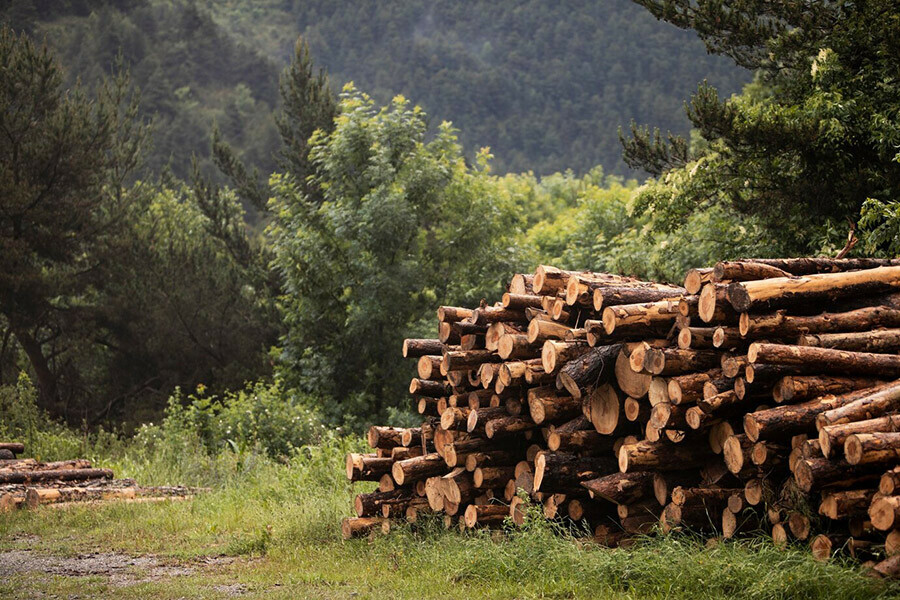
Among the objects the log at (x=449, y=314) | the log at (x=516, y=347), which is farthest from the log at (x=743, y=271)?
the log at (x=449, y=314)

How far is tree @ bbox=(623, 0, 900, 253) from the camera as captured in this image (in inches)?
504

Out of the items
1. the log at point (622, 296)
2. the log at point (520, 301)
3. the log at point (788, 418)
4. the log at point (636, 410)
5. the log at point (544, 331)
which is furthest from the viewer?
the log at point (520, 301)

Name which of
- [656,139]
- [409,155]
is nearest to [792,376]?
[656,139]

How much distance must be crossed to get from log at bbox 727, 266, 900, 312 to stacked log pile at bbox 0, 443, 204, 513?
831cm

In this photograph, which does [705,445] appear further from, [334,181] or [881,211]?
[334,181]

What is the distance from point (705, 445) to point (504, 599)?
1846mm

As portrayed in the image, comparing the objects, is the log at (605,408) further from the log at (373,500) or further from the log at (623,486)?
the log at (373,500)

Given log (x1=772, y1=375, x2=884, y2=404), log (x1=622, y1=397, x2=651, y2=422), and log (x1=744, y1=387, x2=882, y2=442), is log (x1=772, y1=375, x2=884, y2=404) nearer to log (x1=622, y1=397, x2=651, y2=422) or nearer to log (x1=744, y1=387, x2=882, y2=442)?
log (x1=744, y1=387, x2=882, y2=442)

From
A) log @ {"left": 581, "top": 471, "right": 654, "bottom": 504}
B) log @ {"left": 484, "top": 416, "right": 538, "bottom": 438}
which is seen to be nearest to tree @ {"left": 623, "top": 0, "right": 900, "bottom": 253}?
log @ {"left": 484, "top": 416, "right": 538, "bottom": 438}

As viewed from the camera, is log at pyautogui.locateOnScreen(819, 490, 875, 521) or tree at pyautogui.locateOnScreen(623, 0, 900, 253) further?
tree at pyautogui.locateOnScreen(623, 0, 900, 253)

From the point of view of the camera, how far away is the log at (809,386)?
20.8 feet

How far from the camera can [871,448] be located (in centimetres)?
564

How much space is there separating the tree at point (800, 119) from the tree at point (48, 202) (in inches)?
566

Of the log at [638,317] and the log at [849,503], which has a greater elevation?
the log at [638,317]
